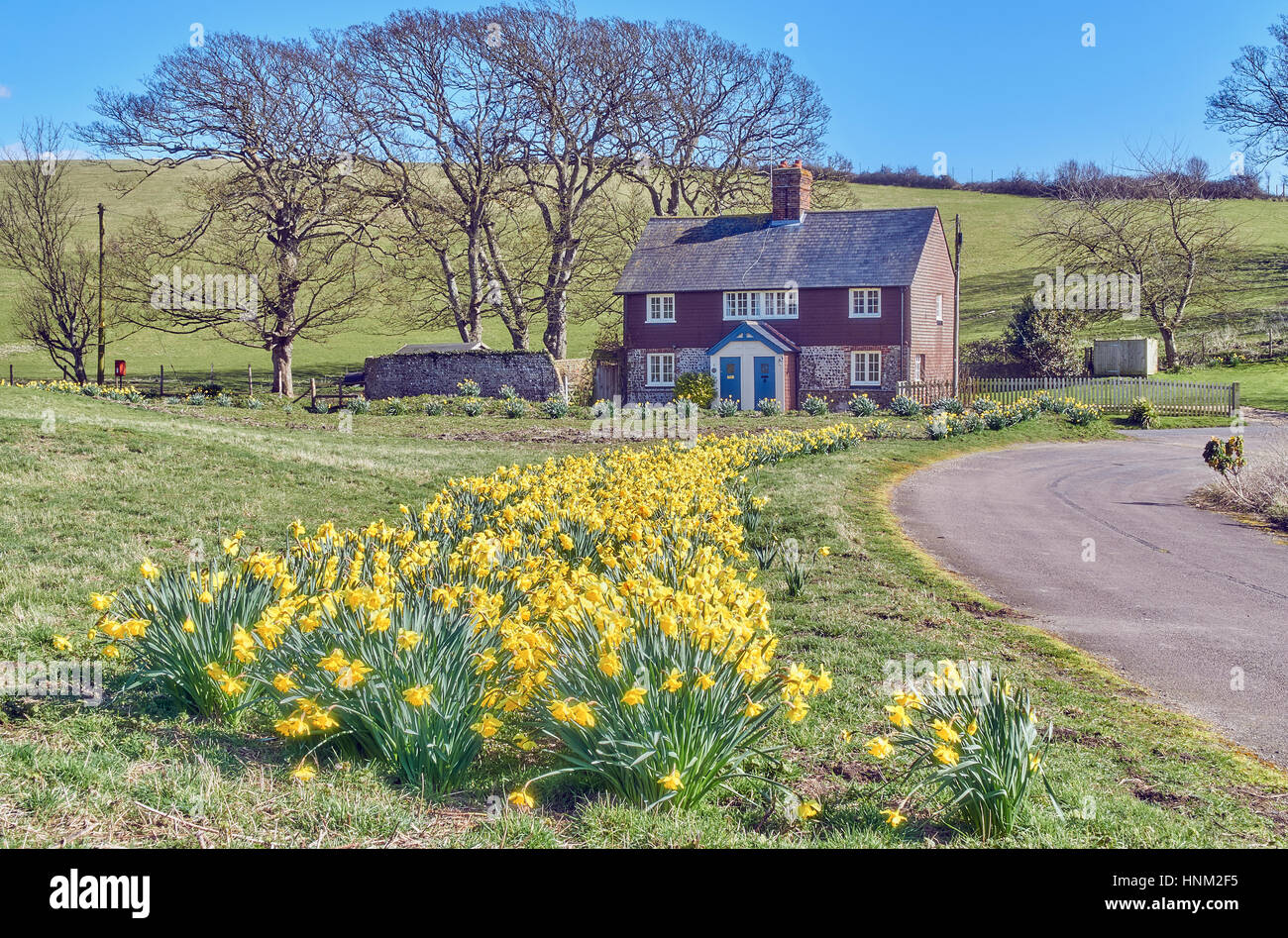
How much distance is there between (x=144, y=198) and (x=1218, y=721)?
96336mm

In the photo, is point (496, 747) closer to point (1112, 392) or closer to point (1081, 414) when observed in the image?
point (1081, 414)

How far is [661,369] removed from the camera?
150 feet

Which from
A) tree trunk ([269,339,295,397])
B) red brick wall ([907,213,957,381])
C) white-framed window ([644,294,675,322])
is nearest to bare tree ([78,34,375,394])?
tree trunk ([269,339,295,397])

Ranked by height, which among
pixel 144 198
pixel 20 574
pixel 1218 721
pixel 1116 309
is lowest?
pixel 1218 721

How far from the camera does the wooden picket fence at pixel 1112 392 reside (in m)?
37.3

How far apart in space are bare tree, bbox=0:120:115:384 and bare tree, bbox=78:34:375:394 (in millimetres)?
3066

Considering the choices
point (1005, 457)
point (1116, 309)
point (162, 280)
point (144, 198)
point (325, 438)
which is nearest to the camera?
point (325, 438)

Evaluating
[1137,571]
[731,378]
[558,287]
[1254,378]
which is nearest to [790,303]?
[731,378]

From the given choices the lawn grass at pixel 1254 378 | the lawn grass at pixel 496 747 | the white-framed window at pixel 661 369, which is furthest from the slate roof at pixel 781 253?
the lawn grass at pixel 496 747

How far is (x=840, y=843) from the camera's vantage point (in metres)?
4.60

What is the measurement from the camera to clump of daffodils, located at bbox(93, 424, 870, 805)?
482 cm

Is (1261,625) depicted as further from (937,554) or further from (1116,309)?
(1116,309)

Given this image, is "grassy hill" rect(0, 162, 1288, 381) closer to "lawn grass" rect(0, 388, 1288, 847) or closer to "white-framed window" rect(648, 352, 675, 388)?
"white-framed window" rect(648, 352, 675, 388)

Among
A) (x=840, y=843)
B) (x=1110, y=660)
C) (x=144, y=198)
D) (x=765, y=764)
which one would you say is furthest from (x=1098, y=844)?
(x=144, y=198)
